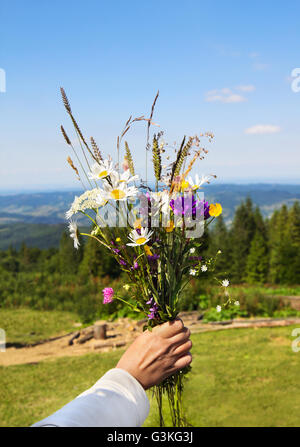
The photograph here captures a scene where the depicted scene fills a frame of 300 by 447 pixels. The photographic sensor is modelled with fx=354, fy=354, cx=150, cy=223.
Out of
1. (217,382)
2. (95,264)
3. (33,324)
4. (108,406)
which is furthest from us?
(95,264)

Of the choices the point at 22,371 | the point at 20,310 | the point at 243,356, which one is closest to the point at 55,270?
the point at 20,310

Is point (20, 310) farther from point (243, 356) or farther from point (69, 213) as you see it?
point (69, 213)

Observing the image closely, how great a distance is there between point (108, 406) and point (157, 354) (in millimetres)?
342

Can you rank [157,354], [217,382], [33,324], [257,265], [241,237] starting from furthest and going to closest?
1. [241,237]
2. [257,265]
3. [33,324]
4. [217,382]
5. [157,354]

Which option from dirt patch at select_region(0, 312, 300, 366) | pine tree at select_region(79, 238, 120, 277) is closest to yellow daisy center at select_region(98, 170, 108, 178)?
dirt patch at select_region(0, 312, 300, 366)

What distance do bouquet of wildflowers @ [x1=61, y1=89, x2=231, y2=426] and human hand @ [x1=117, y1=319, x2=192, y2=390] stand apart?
4.3 inches

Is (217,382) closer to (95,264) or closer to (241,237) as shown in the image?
(95,264)

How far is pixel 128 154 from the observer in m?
1.63

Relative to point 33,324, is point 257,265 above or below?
above

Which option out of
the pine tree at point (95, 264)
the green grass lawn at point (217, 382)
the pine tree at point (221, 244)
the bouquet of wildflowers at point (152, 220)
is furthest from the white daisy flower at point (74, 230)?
the pine tree at point (221, 244)

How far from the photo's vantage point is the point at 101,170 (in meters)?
1.53

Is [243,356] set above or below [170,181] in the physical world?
below

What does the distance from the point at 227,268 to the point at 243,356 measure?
20.7ft

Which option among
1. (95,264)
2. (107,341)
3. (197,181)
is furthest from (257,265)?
(197,181)
